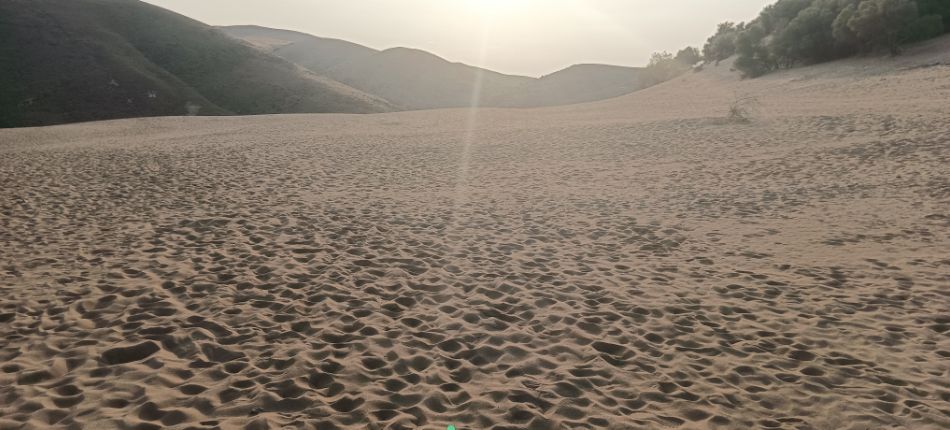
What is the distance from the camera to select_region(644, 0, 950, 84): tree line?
3728 cm

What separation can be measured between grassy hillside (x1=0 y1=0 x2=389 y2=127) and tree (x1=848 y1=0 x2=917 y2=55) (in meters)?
44.7

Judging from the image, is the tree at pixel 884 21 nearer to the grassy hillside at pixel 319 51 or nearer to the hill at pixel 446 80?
the hill at pixel 446 80

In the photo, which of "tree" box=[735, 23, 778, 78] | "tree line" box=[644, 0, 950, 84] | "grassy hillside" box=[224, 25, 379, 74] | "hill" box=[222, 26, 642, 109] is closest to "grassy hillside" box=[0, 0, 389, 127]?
"hill" box=[222, 26, 642, 109]

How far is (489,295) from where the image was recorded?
7387 mm

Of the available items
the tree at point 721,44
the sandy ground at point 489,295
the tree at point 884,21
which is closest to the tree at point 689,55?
the tree at point 721,44

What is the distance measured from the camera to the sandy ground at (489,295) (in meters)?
4.71

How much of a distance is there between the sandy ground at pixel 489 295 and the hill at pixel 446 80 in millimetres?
83703

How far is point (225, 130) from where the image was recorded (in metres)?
30.9

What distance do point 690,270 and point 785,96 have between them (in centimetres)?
2869

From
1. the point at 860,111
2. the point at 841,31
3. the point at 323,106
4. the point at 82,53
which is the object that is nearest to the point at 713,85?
the point at 841,31

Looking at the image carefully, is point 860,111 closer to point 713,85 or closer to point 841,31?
point 841,31

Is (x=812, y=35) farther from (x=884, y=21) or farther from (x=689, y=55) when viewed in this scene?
(x=689, y=55)

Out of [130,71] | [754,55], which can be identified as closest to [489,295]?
[754,55]

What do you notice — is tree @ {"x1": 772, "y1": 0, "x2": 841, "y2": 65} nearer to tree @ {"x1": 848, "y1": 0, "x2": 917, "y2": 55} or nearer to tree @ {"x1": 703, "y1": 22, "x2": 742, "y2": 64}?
tree @ {"x1": 848, "y1": 0, "x2": 917, "y2": 55}
